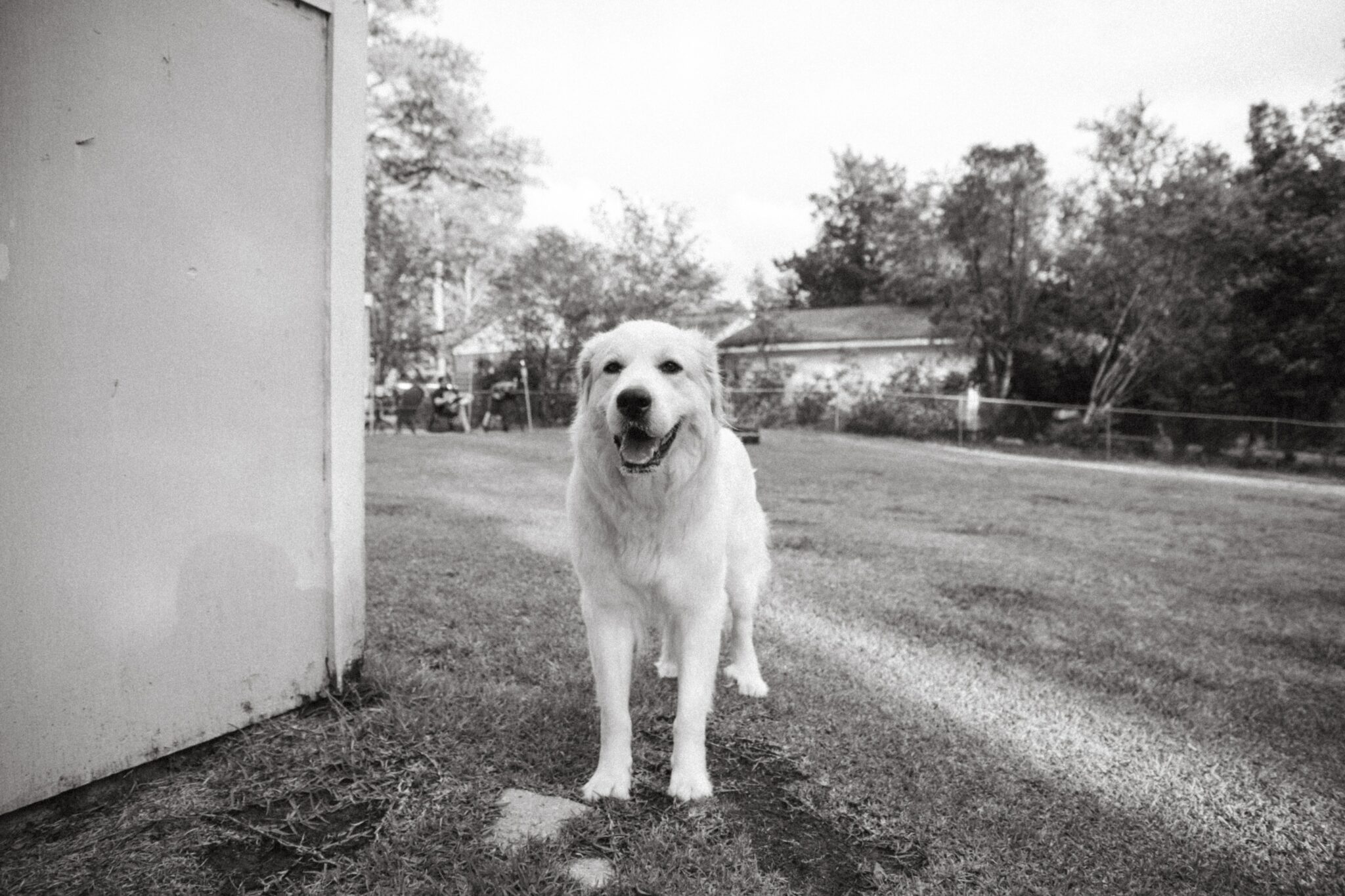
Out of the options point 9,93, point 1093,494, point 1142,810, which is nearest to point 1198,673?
point 1142,810

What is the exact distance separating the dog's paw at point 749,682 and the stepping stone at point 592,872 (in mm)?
1230

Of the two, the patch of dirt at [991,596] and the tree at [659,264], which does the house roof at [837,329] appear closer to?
the tree at [659,264]

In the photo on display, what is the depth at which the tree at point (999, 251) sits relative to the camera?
20.7 meters

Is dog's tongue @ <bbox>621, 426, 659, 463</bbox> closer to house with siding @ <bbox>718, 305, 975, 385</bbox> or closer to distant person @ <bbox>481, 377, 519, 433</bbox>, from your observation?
distant person @ <bbox>481, 377, 519, 433</bbox>

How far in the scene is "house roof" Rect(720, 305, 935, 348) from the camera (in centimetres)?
2602

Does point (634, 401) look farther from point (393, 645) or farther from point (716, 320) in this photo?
point (716, 320)

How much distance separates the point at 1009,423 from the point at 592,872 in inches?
795

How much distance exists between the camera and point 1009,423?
19.8 m

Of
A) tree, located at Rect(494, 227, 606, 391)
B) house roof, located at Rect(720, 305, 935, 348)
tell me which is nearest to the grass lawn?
tree, located at Rect(494, 227, 606, 391)

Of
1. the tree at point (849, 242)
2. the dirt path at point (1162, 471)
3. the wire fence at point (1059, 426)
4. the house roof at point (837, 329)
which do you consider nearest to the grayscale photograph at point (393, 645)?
the dirt path at point (1162, 471)

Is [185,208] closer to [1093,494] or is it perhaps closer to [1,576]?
[1,576]

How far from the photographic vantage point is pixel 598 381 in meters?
2.71

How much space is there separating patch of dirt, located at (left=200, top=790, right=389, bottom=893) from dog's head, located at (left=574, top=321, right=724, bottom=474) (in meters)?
1.32

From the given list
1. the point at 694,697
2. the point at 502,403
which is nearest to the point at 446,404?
the point at 502,403
